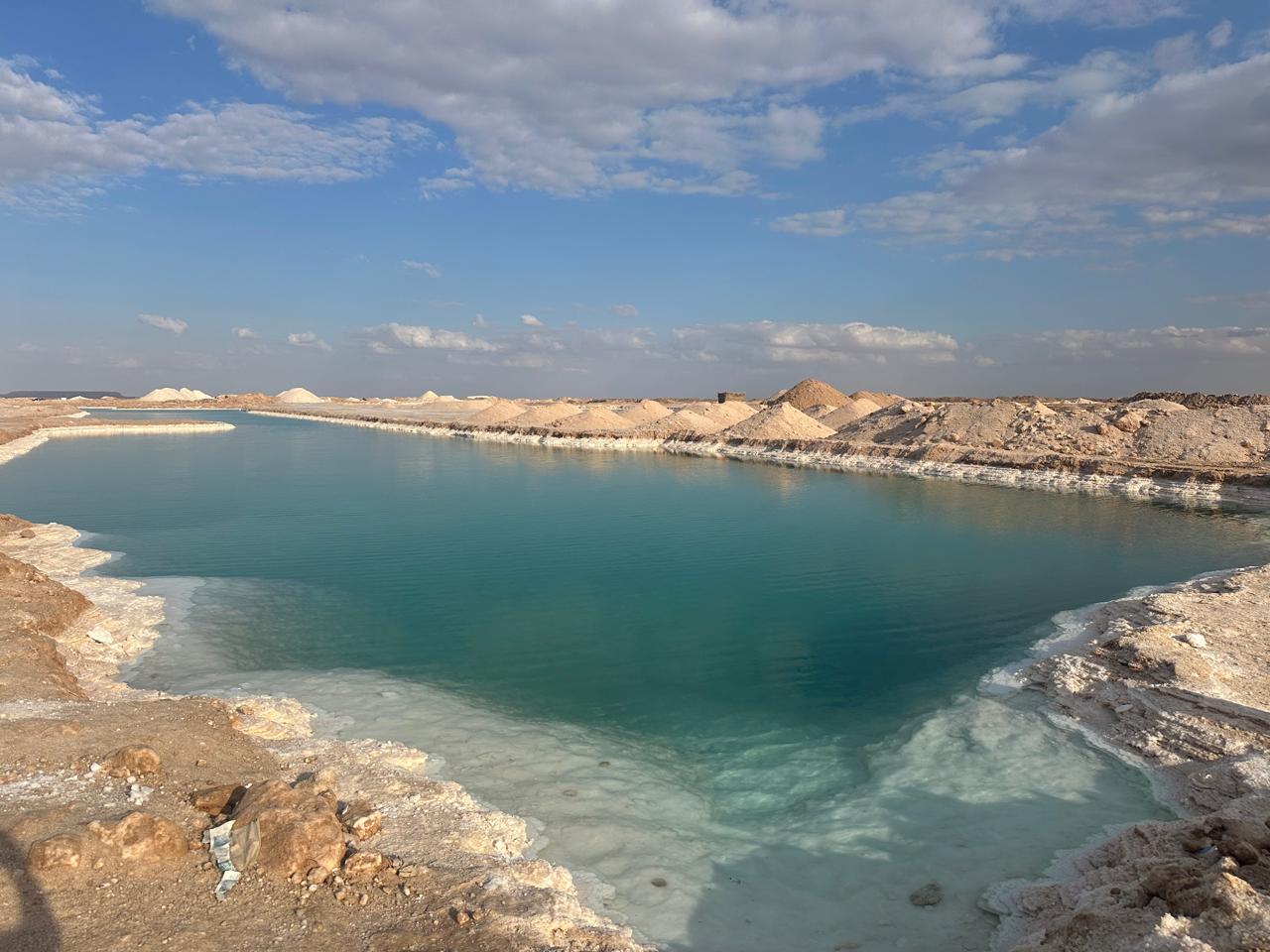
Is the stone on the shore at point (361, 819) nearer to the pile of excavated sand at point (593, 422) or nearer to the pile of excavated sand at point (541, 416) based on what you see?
the pile of excavated sand at point (593, 422)

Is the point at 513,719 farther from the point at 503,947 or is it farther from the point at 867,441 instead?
the point at 867,441

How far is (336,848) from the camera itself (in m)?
5.43

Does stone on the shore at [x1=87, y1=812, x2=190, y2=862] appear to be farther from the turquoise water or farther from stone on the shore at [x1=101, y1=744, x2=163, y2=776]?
the turquoise water

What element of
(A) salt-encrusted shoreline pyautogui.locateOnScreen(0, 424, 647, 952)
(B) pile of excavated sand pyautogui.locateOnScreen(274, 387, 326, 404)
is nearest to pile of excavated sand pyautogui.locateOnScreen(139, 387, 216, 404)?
(B) pile of excavated sand pyautogui.locateOnScreen(274, 387, 326, 404)

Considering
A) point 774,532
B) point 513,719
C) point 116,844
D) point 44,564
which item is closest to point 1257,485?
point 774,532

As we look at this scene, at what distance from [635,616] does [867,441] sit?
37383mm

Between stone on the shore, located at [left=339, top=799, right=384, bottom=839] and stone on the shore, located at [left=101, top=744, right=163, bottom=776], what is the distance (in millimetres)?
1694

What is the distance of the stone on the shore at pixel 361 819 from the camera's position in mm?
6016

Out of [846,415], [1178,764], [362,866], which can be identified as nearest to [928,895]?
[1178,764]

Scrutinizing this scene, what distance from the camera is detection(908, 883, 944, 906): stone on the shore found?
19.4 ft

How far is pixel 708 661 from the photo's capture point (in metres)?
11.4

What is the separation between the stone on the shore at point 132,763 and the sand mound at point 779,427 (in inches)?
1801

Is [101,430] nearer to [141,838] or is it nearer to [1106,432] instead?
[141,838]

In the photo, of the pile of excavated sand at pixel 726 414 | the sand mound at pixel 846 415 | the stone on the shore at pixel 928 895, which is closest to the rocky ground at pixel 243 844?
the stone on the shore at pixel 928 895
